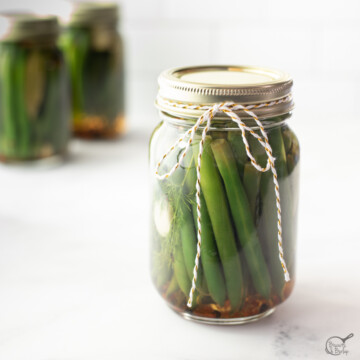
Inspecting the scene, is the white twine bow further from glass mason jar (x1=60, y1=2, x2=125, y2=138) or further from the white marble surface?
glass mason jar (x1=60, y1=2, x2=125, y2=138)

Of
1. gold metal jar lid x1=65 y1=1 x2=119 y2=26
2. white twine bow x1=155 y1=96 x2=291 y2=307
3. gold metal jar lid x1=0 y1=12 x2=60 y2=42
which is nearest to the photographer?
white twine bow x1=155 y1=96 x2=291 y2=307

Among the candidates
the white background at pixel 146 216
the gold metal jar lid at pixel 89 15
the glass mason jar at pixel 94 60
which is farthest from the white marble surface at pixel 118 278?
the gold metal jar lid at pixel 89 15

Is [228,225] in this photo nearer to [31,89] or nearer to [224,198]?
[224,198]

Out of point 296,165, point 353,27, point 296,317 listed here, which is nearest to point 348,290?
point 296,317

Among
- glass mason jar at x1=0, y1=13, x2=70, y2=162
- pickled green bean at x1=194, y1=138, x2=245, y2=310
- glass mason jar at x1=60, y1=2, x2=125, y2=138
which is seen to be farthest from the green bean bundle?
glass mason jar at x1=60, y1=2, x2=125, y2=138

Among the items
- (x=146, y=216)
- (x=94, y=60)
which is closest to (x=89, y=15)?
(x=94, y=60)
